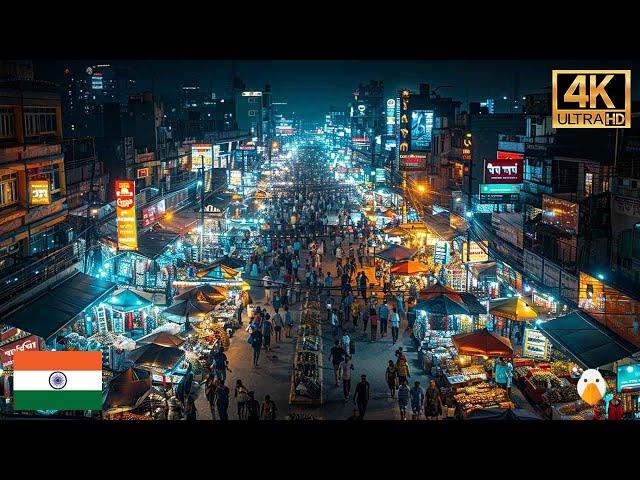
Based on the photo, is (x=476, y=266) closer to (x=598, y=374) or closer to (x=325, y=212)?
(x=598, y=374)

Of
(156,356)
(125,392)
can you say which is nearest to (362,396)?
(156,356)

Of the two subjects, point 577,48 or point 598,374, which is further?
point 598,374

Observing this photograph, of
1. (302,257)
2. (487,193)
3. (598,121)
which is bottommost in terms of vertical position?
(302,257)

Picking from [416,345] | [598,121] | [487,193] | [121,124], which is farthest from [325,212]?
[598,121]

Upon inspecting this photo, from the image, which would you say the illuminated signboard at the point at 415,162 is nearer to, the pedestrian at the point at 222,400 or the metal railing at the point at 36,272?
the metal railing at the point at 36,272

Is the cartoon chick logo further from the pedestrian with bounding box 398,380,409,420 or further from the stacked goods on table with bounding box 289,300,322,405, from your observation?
the stacked goods on table with bounding box 289,300,322,405

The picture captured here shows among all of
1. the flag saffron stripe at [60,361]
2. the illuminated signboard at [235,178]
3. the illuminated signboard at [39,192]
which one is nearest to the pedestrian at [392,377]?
the flag saffron stripe at [60,361]

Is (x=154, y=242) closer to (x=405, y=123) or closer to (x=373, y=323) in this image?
→ (x=373, y=323)
